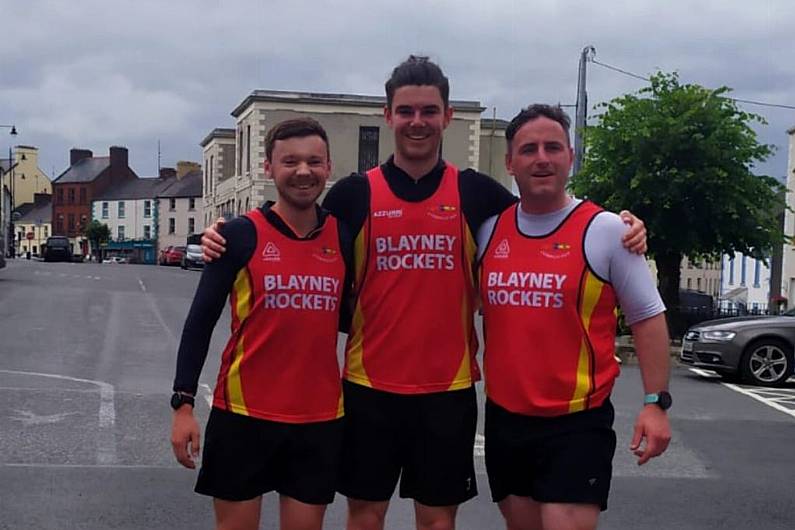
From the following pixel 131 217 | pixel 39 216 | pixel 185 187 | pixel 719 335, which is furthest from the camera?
pixel 39 216

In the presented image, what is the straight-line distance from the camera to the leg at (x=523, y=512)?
3.92 m

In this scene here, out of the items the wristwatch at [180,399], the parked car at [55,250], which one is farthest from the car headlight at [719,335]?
the parked car at [55,250]

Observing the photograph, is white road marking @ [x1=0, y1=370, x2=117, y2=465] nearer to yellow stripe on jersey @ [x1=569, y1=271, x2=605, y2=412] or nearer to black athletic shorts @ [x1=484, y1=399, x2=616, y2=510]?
black athletic shorts @ [x1=484, y1=399, x2=616, y2=510]

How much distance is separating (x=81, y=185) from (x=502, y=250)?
103 metres

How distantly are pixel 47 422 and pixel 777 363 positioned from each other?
31.7 feet

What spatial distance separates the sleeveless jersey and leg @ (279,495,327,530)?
315 millimetres

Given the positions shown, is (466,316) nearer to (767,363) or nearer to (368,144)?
(767,363)

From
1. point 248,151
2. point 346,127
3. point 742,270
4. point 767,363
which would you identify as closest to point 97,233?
point 248,151

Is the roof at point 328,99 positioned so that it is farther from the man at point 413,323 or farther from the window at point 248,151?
the man at point 413,323

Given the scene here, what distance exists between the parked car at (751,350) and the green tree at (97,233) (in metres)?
84.9

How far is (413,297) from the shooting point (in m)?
3.93

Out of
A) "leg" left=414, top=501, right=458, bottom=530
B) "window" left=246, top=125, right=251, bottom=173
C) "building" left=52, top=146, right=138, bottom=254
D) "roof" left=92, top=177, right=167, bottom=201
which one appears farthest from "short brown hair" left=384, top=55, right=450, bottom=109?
"building" left=52, top=146, right=138, bottom=254

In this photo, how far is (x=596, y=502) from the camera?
3.79m

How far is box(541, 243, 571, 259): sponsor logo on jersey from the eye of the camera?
3.83 meters
